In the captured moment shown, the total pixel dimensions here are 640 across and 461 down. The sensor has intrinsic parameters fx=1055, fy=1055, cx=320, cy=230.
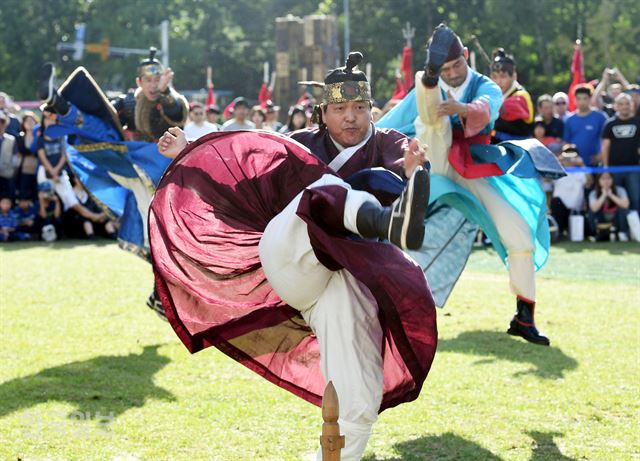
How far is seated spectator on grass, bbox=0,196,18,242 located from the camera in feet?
50.5

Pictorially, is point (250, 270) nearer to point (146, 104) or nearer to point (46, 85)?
point (146, 104)

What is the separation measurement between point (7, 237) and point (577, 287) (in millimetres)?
8740

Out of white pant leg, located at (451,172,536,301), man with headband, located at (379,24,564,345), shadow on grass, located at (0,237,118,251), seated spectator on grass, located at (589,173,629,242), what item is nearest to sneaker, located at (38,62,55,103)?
man with headband, located at (379,24,564,345)

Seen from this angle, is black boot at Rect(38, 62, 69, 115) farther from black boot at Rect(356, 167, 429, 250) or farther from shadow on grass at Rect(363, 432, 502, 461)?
black boot at Rect(356, 167, 429, 250)

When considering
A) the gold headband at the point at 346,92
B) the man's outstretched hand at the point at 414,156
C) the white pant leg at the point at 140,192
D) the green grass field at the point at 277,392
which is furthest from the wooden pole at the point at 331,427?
the white pant leg at the point at 140,192

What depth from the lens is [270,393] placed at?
6.30m

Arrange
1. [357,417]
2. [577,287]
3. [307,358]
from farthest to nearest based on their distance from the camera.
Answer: [577,287], [307,358], [357,417]

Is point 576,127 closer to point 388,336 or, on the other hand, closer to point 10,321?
point 10,321

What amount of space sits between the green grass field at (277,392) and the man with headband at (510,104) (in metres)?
1.57

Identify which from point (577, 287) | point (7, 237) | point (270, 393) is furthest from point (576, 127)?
point (270, 393)

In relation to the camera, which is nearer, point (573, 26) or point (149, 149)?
point (149, 149)

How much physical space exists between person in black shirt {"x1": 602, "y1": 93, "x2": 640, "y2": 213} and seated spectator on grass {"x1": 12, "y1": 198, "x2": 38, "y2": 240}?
8.23 metres

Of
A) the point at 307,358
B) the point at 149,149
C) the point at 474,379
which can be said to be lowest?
the point at 474,379

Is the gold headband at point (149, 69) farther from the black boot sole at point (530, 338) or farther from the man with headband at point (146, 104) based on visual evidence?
the black boot sole at point (530, 338)
